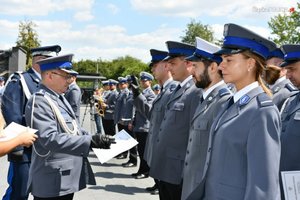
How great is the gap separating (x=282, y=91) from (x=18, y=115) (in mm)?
3048

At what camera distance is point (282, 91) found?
15.0ft

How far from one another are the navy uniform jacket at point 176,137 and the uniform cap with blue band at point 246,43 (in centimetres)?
143

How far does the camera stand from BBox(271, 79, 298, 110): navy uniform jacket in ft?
14.6

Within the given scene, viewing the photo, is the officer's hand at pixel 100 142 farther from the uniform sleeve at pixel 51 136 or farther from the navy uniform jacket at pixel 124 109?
the navy uniform jacket at pixel 124 109

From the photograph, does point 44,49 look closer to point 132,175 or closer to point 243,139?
point 243,139

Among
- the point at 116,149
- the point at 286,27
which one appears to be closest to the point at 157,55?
the point at 116,149

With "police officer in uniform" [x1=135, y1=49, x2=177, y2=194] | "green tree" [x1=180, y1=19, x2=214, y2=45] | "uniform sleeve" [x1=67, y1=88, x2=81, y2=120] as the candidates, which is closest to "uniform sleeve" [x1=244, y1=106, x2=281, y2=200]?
"police officer in uniform" [x1=135, y1=49, x2=177, y2=194]

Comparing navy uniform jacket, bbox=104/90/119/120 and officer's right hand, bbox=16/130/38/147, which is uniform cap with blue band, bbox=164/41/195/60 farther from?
navy uniform jacket, bbox=104/90/119/120

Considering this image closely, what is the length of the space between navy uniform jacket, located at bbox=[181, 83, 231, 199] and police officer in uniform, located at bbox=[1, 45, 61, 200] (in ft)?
6.45

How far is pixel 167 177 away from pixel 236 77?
1.79m

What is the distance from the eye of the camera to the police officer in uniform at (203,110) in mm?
3305

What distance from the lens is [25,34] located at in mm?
35156

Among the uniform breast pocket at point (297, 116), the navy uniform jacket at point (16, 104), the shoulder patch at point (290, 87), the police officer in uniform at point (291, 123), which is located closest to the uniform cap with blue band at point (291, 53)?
the police officer in uniform at point (291, 123)

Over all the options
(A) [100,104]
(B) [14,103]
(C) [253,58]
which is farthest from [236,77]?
(A) [100,104]
